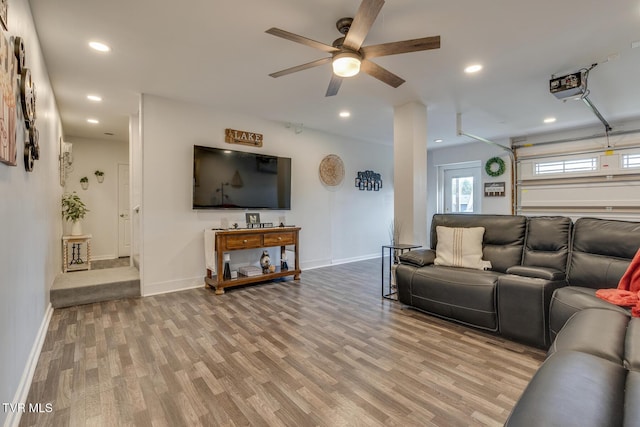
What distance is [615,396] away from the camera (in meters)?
0.95

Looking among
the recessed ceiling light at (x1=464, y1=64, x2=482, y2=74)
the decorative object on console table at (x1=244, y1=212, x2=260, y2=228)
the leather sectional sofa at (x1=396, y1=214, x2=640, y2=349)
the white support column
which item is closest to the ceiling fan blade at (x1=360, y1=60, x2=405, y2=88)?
the recessed ceiling light at (x1=464, y1=64, x2=482, y2=74)

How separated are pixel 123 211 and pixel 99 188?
63 centimetres

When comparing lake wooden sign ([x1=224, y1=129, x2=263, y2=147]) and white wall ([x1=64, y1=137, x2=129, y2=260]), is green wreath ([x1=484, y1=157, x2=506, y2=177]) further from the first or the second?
white wall ([x1=64, y1=137, x2=129, y2=260])

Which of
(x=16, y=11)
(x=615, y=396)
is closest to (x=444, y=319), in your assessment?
(x=615, y=396)

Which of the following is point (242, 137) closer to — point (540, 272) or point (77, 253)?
point (77, 253)

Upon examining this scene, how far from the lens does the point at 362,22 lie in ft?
6.23

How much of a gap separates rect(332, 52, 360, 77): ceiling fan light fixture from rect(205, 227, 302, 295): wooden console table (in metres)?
2.54

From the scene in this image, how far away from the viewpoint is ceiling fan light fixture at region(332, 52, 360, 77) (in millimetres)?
2244

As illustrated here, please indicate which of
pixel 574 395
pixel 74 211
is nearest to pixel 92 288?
pixel 74 211

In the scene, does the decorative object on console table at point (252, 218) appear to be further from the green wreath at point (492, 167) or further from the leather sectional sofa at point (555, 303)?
the green wreath at point (492, 167)

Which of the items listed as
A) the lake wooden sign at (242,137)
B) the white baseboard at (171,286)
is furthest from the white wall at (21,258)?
the lake wooden sign at (242,137)

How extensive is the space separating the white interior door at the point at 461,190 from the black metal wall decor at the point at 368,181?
6.46ft

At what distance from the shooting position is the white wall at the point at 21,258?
1.51 meters

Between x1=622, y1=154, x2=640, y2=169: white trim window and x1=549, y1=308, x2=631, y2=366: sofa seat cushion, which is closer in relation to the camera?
x1=549, y1=308, x2=631, y2=366: sofa seat cushion
